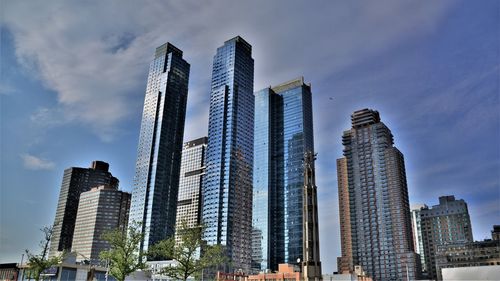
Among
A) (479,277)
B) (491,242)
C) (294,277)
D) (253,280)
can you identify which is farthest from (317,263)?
(491,242)

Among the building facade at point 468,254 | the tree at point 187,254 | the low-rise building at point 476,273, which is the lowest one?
the low-rise building at point 476,273

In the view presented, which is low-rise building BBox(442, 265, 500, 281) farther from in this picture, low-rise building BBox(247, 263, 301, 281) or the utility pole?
low-rise building BBox(247, 263, 301, 281)

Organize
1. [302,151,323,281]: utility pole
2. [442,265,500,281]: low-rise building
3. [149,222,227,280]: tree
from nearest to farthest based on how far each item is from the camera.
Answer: [442,265,500,281]: low-rise building → [302,151,323,281]: utility pole → [149,222,227,280]: tree

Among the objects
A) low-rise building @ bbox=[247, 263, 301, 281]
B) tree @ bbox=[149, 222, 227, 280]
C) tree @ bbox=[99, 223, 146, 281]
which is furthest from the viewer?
low-rise building @ bbox=[247, 263, 301, 281]

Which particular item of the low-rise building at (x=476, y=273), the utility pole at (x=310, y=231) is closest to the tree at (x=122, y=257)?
the utility pole at (x=310, y=231)

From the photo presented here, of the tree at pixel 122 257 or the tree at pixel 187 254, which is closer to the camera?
the tree at pixel 187 254

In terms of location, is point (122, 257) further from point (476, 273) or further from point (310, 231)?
point (476, 273)

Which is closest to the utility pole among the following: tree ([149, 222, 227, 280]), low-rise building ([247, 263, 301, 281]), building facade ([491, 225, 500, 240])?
tree ([149, 222, 227, 280])

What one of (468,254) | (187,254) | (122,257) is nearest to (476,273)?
(187,254)

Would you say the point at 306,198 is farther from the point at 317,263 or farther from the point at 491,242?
the point at 491,242

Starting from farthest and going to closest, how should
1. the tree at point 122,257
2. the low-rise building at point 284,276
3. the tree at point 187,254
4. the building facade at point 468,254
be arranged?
the building facade at point 468,254
the low-rise building at point 284,276
the tree at point 122,257
the tree at point 187,254

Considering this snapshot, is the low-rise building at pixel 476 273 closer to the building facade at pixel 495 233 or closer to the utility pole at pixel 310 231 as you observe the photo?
the utility pole at pixel 310 231

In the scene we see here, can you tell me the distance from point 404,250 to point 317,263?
172540mm

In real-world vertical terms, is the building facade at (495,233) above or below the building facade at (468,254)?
above
